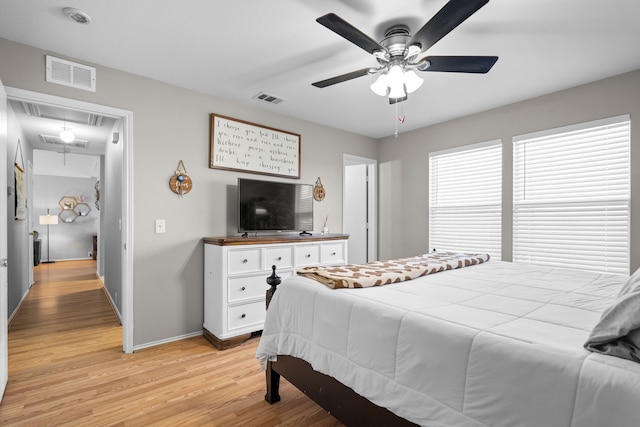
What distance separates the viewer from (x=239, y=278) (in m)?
2.93

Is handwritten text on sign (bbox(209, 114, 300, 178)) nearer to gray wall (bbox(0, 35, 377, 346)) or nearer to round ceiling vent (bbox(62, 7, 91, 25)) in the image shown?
gray wall (bbox(0, 35, 377, 346))

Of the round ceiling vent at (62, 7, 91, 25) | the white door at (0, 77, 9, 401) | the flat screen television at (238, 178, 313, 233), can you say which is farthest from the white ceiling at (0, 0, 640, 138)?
the flat screen television at (238, 178, 313, 233)

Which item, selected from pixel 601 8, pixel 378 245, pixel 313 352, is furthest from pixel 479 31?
pixel 378 245

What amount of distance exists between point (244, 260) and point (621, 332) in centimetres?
259

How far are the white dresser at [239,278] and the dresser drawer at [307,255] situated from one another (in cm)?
1

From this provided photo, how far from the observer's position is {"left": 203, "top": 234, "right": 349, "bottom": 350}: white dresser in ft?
9.36

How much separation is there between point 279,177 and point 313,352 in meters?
2.53

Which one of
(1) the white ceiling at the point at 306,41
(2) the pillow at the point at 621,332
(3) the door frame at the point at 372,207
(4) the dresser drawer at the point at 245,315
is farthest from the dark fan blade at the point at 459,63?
(3) the door frame at the point at 372,207

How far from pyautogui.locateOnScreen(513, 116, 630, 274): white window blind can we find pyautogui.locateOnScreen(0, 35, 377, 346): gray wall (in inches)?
124

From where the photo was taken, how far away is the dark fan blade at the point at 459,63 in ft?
6.37

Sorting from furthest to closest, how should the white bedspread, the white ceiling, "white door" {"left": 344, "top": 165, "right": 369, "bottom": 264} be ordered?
"white door" {"left": 344, "top": 165, "right": 369, "bottom": 264}
the white ceiling
the white bedspread

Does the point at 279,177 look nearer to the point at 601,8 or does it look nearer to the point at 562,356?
the point at 601,8

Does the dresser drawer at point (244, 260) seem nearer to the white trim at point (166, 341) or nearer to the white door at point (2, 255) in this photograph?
the white trim at point (166, 341)

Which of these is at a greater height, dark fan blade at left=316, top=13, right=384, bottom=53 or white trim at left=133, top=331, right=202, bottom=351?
dark fan blade at left=316, top=13, right=384, bottom=53
